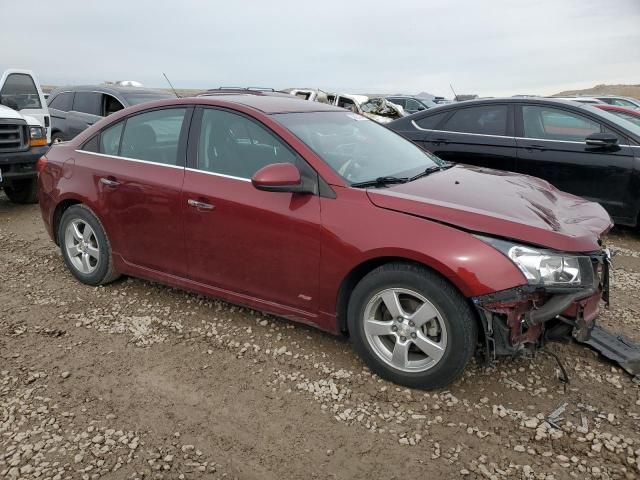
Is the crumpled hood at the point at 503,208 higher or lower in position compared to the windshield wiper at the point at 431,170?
lower

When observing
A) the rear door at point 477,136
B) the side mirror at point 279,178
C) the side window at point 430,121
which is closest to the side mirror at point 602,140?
the rear door at point 477,136

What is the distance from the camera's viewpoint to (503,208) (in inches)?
118

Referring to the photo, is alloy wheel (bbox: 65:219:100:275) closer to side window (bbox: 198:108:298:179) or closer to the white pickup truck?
side window (bbox: 198:108:298:179)

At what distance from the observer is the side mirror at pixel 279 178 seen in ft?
10.2

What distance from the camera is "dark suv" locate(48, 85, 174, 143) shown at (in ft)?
31.8

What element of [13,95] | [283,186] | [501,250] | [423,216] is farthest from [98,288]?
[13,95]

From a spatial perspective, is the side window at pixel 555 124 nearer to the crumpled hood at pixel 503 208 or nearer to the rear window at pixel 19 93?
the crumpled hood at pixel 503 208

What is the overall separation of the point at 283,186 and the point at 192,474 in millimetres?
1602

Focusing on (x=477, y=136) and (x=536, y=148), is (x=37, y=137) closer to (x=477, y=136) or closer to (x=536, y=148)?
(x=477, y=136)

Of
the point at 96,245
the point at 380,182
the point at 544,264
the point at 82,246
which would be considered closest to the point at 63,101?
the point at 82,246

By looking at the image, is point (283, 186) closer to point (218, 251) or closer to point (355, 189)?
point (355, 189)

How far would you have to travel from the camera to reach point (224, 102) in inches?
148

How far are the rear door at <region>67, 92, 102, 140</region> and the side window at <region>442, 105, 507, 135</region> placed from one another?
658 centimetres

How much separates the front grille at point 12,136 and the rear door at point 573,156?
658 centimetres
